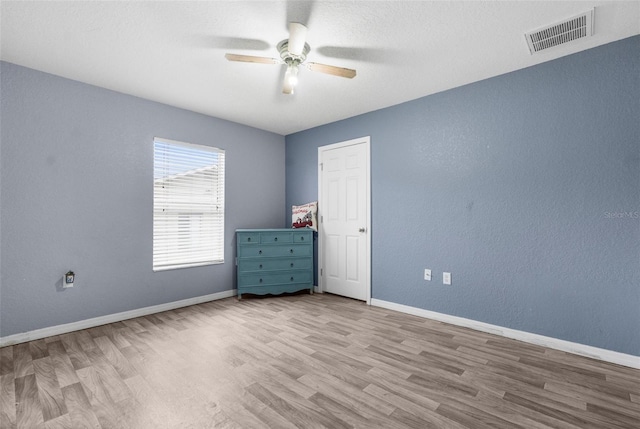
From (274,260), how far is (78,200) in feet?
7.65

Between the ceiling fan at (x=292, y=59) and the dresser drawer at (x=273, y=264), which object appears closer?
the ceiling fan at (x=292, y=59)

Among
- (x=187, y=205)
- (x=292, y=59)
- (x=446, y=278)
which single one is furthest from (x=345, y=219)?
(x=292, y=59)

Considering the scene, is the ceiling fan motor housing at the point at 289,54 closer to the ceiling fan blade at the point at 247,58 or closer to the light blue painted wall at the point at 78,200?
the ceiling fan blade at the point at 247,58

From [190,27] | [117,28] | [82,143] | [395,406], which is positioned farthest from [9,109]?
[395,406]

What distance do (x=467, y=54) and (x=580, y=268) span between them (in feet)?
6.76

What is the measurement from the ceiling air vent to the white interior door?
1.98 meters

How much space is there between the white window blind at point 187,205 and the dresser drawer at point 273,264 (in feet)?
1.33

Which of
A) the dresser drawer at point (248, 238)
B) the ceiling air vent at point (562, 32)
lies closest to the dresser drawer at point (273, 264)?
the dresser drawer at point (248, 238)

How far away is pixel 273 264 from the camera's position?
4.22 meters

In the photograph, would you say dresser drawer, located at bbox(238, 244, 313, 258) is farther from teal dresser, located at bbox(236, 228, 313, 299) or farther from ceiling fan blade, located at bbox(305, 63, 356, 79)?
ceiling fan blade, located at bbox(305, 63, 356, 79)

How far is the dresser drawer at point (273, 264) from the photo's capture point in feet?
13.4

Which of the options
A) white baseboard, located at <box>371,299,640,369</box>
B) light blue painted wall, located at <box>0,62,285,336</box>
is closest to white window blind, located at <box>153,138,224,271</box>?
light blue painted wall, located at <box>0,62,285,336</box>

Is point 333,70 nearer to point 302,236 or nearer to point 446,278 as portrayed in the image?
point 446,278

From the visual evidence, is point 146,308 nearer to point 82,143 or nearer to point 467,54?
point 82,143
